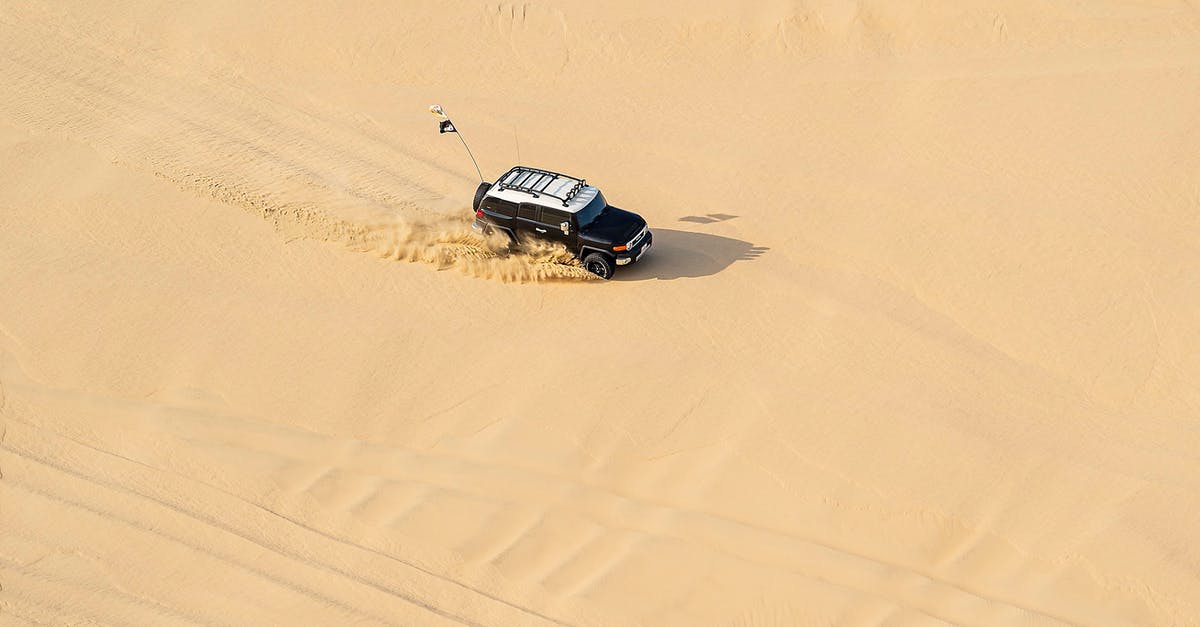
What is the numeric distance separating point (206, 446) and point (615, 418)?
5.50 meters

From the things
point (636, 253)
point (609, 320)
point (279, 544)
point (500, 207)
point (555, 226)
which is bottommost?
point (279, 544)

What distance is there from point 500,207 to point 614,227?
1.87 m

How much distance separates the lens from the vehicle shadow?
59.1ft

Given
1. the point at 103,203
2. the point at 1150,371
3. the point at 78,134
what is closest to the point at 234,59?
the point at 78,134

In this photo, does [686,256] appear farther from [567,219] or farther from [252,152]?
[252,152]

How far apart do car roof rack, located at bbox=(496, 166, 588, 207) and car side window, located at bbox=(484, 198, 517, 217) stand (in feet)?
0.86

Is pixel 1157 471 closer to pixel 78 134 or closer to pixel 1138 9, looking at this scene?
pixel 1138 9

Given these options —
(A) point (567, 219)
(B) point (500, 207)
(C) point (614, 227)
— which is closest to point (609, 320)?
(C) point (614, 227)

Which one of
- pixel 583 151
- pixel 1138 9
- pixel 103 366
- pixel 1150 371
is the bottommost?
pixel 103 366

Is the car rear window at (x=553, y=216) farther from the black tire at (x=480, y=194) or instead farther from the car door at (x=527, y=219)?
the black tire at (x=480, y=194)

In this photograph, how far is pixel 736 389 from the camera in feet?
50.9

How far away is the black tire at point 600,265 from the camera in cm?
1738

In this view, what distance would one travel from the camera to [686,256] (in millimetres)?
18406

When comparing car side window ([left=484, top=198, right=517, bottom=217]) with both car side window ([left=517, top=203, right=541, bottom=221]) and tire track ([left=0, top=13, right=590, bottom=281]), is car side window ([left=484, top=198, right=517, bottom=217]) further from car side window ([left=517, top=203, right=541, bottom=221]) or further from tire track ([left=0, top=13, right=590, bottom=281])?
tire track ([left=0, top=13, right=590, bottom=281])
